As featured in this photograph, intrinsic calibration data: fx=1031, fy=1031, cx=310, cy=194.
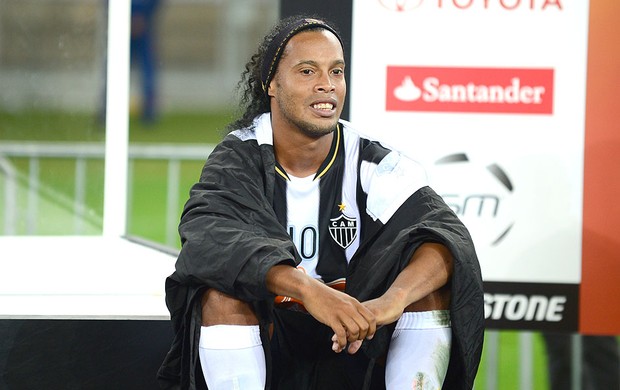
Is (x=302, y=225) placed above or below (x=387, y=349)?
above

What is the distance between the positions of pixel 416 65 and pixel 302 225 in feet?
2.60

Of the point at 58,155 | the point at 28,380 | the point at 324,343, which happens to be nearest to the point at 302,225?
the point at 324,343

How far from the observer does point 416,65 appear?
8.80 ft

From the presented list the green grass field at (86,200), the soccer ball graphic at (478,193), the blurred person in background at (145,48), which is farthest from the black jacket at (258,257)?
the blurred person in background at (145,48)

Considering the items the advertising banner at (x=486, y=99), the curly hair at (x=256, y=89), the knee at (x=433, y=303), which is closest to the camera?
the knee at (x=433, y=303)

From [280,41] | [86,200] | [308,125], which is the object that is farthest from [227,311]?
[86,200]

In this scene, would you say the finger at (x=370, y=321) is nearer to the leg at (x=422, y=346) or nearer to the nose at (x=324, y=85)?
the leg at (x=422, y=346)

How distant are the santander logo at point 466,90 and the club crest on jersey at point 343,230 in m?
0.68

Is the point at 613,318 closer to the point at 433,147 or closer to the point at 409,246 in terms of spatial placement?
the point at 433,147

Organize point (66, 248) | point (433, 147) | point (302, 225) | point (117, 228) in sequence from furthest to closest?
1. point (117, 228)
2. point (66, 248)
3. point (433, 147)
4. point (302, 225)

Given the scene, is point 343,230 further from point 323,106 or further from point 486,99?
point 486,99

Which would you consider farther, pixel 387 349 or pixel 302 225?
pixel 302 225

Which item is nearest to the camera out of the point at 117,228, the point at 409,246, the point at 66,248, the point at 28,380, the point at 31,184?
the point at 409,246

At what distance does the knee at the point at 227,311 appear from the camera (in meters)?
1.82
